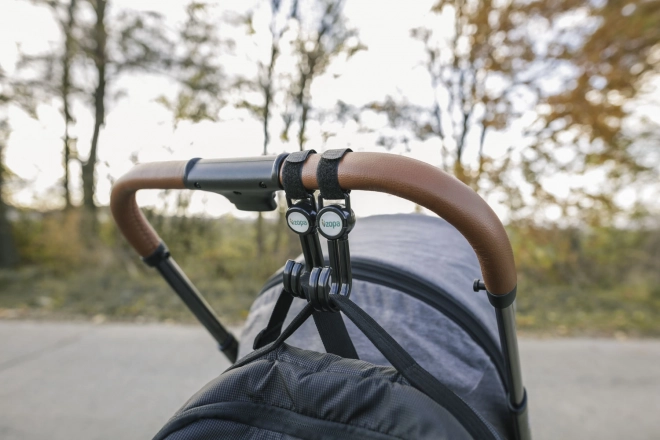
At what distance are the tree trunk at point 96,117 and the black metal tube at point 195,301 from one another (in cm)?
506

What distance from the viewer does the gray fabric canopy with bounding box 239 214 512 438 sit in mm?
963

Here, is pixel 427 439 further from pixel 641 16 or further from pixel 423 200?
pixel 641 16

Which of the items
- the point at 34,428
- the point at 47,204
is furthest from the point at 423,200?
the point at 47,204

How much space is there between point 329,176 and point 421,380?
1.01ft

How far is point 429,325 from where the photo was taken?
0.98 metres

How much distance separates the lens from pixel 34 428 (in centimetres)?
204

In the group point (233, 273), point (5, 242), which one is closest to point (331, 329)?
point (233, 273)

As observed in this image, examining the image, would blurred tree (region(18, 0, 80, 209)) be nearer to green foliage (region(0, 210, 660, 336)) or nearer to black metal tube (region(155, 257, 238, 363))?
green foliage (region(0, 210, 660, 336))

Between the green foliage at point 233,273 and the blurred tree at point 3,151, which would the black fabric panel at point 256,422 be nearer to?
the green foliage at point 233,273

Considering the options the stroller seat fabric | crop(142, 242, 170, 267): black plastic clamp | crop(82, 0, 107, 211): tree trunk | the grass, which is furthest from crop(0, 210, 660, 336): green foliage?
the stroller seat fabric

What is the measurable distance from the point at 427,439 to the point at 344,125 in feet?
14.4

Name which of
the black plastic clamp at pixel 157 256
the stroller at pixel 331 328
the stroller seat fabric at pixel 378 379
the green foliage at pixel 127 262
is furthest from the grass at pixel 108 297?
the stroller at pixel 331 328

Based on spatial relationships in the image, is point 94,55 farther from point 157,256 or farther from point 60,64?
point 157,256

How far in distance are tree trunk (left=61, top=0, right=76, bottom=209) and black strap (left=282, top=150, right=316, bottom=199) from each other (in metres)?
6.16
